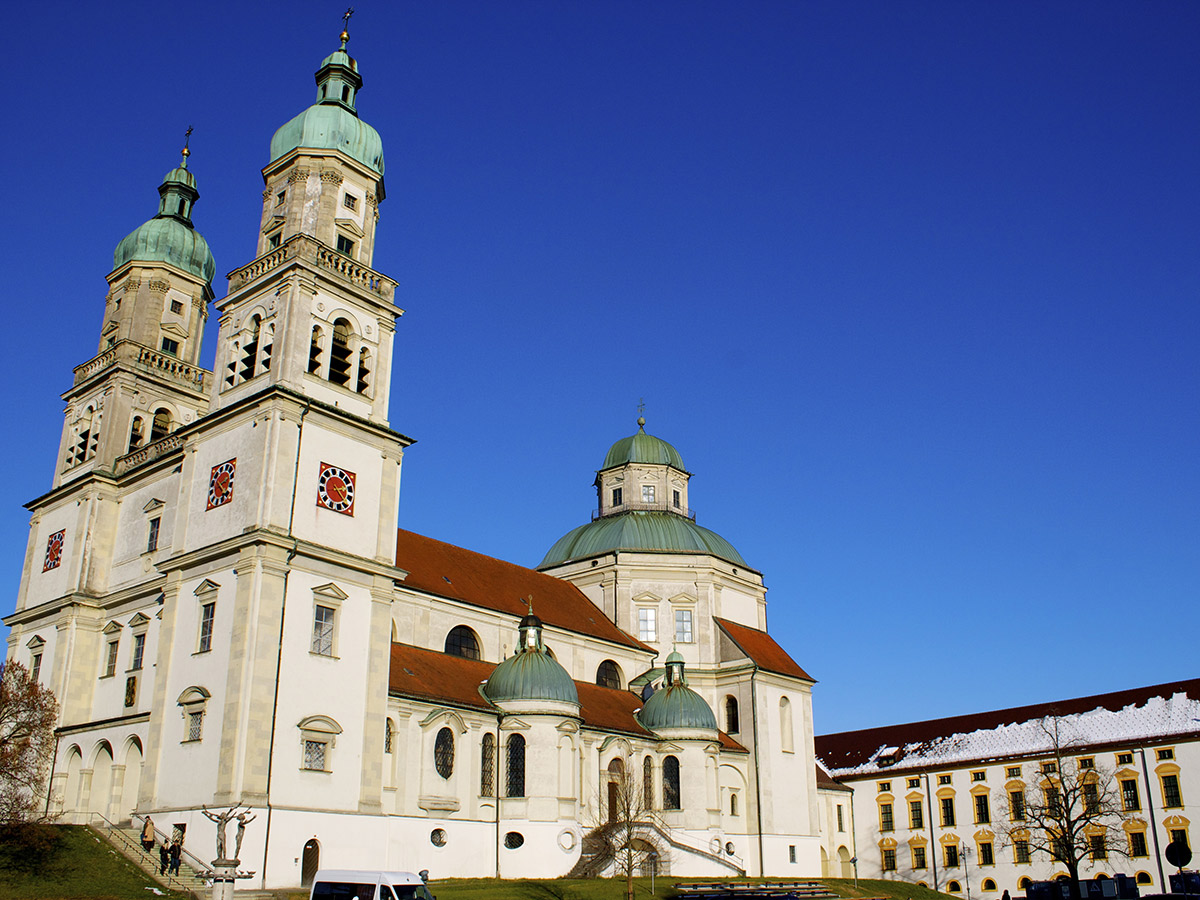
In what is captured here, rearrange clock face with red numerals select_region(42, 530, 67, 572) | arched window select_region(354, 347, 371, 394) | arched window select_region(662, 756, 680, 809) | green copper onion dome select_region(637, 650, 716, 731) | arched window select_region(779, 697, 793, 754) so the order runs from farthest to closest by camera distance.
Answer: arched window select_region(779, 697, 793, 754), green copper onion dome select_region(637, 650, 716, 731), arched window select_region(662, 756, 680, 809), clock face with red numerals select_region(42, 530, 67, 572), arched window select_region(354, 347, 371, 394)

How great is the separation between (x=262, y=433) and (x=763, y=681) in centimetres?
2786

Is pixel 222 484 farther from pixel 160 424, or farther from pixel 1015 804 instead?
pixel 1015 804

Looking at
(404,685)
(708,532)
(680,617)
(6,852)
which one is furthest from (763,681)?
(6,852)

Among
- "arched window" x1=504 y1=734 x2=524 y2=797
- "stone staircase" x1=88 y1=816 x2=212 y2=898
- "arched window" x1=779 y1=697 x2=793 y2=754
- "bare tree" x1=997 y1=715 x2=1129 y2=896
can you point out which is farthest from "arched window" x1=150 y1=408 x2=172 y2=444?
"bare tree" x1=997 y1=715 x2=1129 y2=896

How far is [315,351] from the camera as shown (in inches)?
1398

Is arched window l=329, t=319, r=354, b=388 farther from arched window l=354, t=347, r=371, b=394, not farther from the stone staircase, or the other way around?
the stone staircase

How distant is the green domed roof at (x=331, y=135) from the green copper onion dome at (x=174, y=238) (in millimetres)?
8083

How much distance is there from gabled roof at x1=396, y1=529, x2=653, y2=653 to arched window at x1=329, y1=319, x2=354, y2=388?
8.23 meters

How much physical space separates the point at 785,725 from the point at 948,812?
1743 centimetres

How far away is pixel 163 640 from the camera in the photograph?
110 ft

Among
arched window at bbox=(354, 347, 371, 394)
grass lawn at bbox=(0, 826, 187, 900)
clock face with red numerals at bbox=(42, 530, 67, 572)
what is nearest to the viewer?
grass lawn at bbox=(0, 826, 187, 900)

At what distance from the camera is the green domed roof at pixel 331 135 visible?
3916cm

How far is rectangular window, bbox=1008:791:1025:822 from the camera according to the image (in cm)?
5862

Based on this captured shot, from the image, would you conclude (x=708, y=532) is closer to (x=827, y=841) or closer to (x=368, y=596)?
(x=827, y=841)
